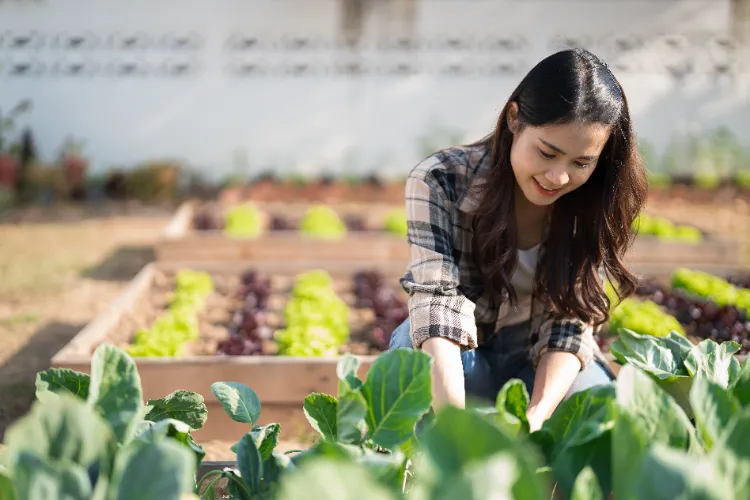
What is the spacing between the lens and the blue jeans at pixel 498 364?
260 cm

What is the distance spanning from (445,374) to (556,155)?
65 cm

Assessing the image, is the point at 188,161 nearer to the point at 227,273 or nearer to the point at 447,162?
the point at 227,273

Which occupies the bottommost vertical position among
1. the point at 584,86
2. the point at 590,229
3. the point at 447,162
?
the point at 590,229

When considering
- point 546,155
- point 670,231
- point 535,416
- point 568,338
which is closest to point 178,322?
point 568,338

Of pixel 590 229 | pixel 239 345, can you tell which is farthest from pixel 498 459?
pixel 239 345

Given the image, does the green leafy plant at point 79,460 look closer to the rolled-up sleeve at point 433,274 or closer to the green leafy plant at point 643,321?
the rolled-up sleeve at point 433,274

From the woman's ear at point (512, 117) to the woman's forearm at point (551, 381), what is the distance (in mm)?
714

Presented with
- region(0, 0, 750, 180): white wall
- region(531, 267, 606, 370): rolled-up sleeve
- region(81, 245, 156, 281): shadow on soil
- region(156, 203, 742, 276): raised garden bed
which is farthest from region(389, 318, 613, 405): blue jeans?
region(0, 0, 750, 180): white wall

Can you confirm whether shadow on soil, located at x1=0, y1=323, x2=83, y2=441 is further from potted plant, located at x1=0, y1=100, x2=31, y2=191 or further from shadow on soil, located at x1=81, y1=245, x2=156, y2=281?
potted plant, located at x1=0, y1=100, x2=31, y2=191

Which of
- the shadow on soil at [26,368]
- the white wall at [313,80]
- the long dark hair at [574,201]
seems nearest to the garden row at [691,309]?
the long dark hair at [574,201]

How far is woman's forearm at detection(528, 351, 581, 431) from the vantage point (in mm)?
2184

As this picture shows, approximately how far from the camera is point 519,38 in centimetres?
952

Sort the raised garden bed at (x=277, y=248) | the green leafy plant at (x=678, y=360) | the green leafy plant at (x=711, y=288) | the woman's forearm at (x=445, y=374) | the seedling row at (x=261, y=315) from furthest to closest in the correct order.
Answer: the raised garden bed at (x=277, y=248)
the green leafy plant at (x=711, y=288)
the seedling row at (x=261, y=315)
the woman's forearm at (x=445, y=374)
the green leafy plant at (x=678, y=360)

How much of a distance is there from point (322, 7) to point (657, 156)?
4490 millimetres
